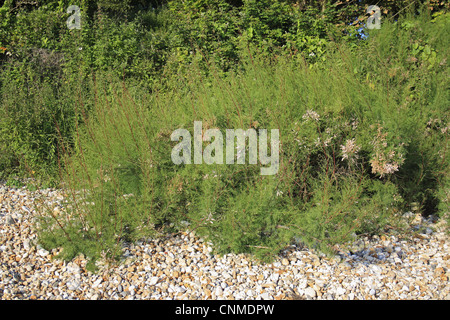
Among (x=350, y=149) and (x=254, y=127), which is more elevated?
(x=254, y=127)

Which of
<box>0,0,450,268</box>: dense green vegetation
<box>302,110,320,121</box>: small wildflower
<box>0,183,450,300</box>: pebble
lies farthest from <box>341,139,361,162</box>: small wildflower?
<box>0,183,450,300</box>: pebble

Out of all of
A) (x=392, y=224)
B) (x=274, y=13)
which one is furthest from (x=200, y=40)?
(x=392, y=224)

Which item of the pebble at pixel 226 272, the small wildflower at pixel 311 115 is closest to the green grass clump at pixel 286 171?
the small wildflower at pixel 311 115

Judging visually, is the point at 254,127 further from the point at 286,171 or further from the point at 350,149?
the point at 350,149

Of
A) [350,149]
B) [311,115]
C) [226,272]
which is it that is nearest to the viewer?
[226,272]

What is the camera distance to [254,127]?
11.7 ft

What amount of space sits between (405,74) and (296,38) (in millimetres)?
2074

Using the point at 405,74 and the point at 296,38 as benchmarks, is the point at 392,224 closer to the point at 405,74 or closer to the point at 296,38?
the point at 405,74

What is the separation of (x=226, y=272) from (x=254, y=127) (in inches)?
48.5

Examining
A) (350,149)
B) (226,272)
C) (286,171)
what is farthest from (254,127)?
(226,272)

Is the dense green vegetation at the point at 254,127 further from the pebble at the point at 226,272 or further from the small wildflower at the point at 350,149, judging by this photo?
the pebble at the point at 226,272

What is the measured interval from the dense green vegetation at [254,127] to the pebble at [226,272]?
0.14 meters

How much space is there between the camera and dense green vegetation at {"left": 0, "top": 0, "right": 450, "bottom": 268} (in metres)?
3.35

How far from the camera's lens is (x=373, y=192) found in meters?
3.94
